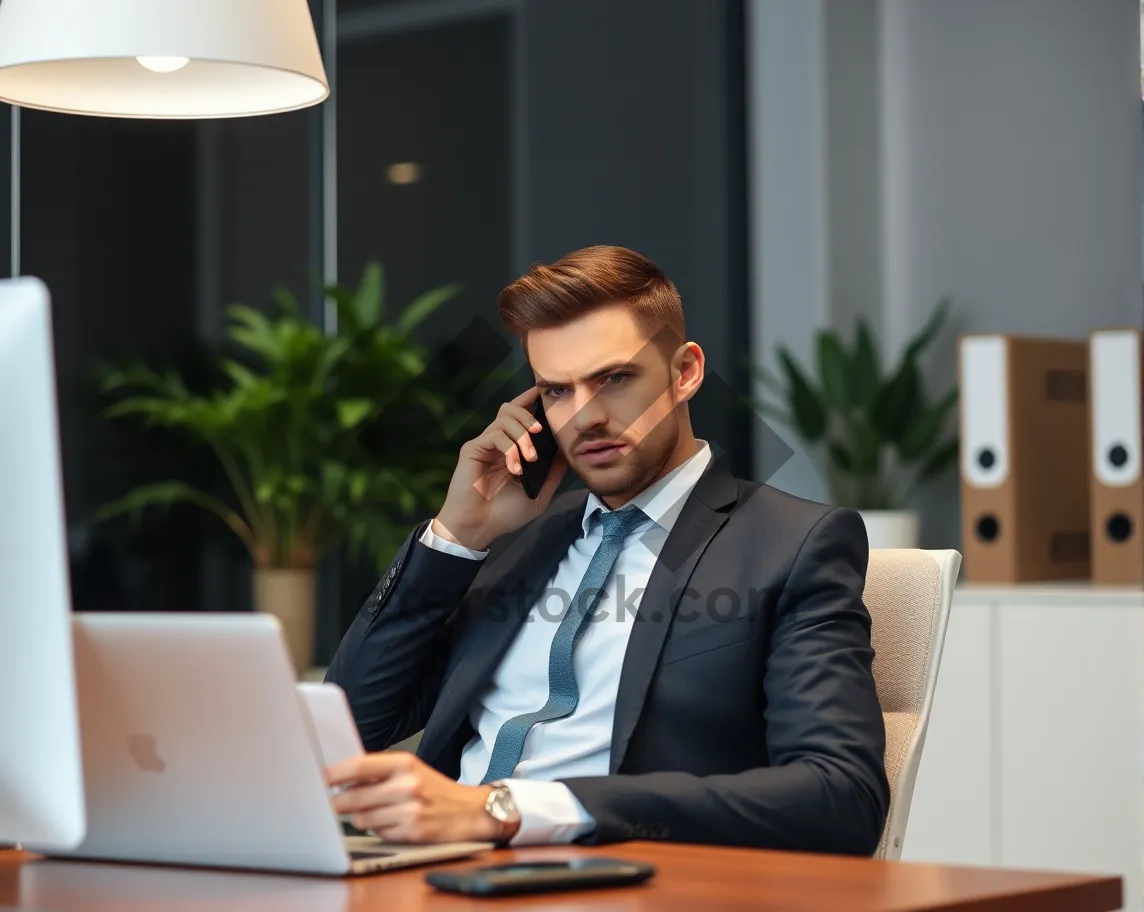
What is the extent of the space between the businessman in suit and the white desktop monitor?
640mm

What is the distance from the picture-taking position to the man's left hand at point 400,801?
139 centimetres

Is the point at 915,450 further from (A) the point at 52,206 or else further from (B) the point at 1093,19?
(A) the point at 52,206

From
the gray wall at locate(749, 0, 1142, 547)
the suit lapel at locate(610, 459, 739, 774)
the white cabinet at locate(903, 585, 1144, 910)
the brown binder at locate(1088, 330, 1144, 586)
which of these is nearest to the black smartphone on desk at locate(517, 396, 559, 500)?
the suit lapel at locate(610, 459, 739, 774)

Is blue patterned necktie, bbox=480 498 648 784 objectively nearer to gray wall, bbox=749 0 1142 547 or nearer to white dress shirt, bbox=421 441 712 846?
white dress shirt, bbox=421 441 712 846

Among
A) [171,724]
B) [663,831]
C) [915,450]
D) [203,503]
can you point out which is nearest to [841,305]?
[915,450]

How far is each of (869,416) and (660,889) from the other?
2964 millimetres

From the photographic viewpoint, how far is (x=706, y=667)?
1923mm

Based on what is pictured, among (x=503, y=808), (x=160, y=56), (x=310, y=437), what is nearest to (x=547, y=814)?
(x=503, y=808)

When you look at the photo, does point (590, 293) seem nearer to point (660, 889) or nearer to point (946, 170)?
point (660, 889)

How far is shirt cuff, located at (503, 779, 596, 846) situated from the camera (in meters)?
1.48

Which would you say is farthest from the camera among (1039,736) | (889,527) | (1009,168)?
(1009,168)

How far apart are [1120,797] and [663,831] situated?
7.30 ft

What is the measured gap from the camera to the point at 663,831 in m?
1.58

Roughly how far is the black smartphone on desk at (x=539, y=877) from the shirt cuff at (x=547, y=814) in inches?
7.2
